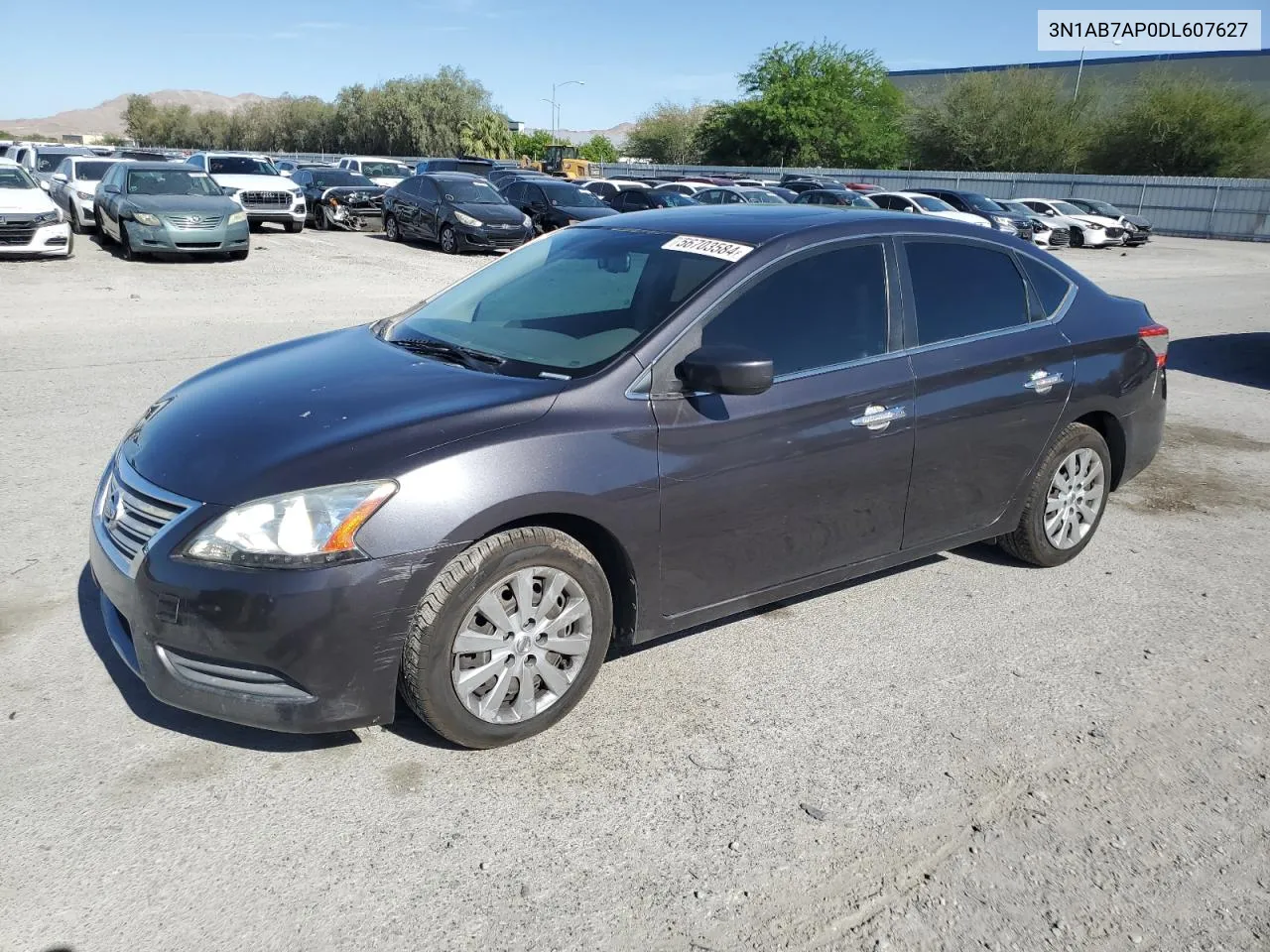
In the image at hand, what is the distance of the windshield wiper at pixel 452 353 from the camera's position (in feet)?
12.3

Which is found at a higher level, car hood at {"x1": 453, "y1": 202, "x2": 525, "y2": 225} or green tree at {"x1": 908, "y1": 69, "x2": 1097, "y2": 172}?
green tree at {"x1": 908, "y1": 69, "x2": 1097, "y2": 172}

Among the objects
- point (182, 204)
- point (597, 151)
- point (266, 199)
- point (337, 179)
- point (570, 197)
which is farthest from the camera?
point (597, 151)

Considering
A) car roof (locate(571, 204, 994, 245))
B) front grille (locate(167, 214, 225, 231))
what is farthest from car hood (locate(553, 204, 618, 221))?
car roof (locate(571, 204, 994, 245))

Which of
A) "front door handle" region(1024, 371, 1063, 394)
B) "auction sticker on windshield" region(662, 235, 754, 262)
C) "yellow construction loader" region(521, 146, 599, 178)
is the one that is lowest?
"front door handle" region(1024, 371, 1063, 394)

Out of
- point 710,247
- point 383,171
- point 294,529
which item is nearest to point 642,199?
point 383,171

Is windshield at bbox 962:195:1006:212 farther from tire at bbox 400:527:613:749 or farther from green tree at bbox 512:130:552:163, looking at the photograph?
green tree at bbox 512:130:552:163

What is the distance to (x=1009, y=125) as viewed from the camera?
55.3 metres

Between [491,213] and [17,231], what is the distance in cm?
860

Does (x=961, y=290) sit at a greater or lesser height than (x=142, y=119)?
lesser

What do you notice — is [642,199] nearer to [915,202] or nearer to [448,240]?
[915,202]

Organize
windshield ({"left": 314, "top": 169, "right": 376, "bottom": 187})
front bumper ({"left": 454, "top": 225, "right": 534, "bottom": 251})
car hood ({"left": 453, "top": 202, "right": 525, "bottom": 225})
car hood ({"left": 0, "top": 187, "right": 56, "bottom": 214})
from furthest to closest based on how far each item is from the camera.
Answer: windshield ({"left": 314, "top": 169, "right": 376, "bottom": 187}) → car hood ({"left": 453, "top": 202, "right": 525, "bottom": 225}) → front bumper ({"left": 454, "top": 225, "right": 534, "bottom": 251}) → car hood ({"left": 0, "top": 187, "right": 56, "bottom": 214})

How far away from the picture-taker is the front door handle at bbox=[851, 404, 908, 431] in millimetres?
3975

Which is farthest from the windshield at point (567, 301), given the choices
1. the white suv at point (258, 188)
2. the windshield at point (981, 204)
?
the windshield at point (981, 204)

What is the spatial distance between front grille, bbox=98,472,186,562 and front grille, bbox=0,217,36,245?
14266 mm
